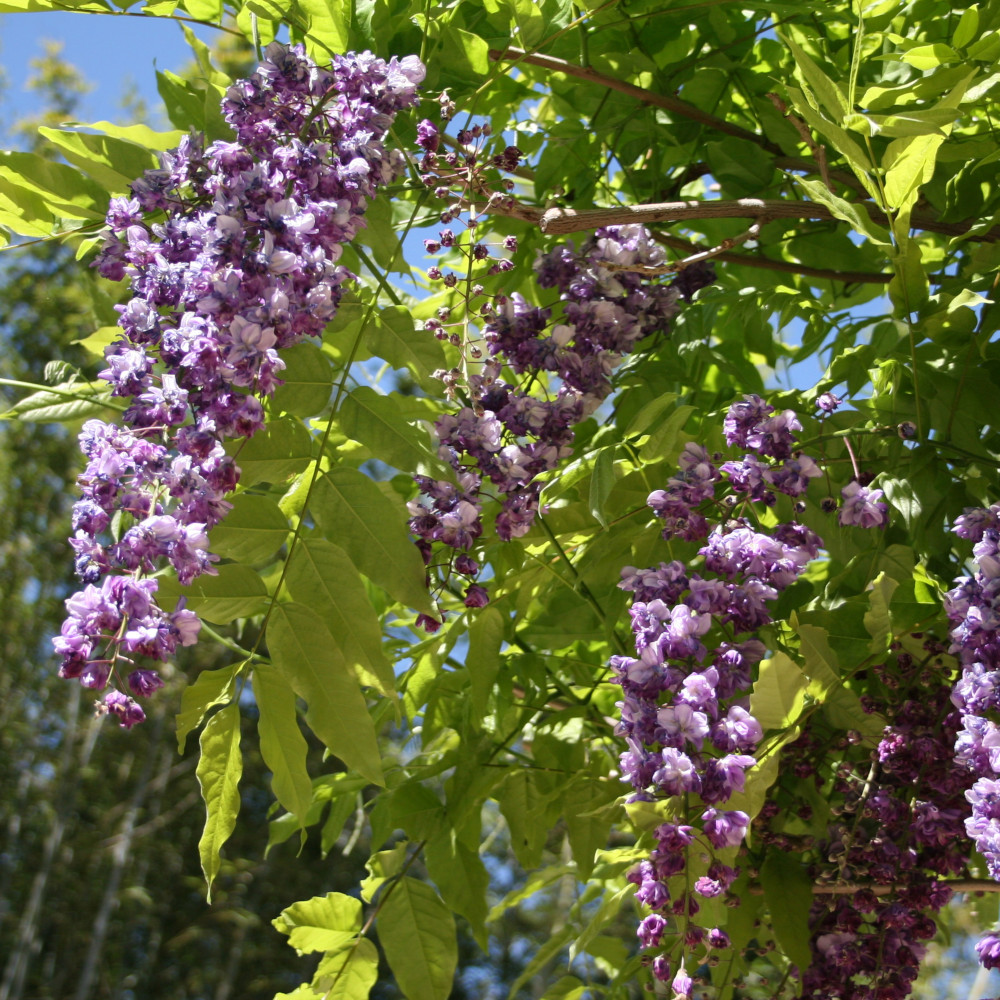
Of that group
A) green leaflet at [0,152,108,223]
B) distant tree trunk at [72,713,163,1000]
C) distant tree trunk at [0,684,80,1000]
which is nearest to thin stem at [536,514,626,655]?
green leaflet at [0,152,108,223]

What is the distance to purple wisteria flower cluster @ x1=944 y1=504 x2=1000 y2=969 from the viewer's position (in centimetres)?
60

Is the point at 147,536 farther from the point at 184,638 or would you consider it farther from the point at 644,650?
the point at 644,650

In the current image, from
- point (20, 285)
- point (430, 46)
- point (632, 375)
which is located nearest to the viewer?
point (430, 46)

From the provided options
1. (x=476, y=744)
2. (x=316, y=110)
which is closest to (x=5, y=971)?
(x=476, y=744)

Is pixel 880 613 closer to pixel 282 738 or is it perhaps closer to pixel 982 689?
pixel 982 689

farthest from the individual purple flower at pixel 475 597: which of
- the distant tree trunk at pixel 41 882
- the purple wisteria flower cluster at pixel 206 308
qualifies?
the distant tree trunk at pixel 41 882

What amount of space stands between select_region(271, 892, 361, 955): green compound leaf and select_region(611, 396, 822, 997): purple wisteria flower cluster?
0.33 metres

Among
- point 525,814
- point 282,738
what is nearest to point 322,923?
point 525,814

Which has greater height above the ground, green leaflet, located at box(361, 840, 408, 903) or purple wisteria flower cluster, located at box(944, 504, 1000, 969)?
green leaflet, located at box(361, 840, 408, 903)

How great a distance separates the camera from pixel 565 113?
109 centimetres

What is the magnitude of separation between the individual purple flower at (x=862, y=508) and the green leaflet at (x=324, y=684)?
377 millimetres

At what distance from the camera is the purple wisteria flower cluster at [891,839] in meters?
0.77

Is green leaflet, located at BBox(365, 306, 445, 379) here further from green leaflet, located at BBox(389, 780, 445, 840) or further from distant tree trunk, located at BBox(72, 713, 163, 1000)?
distant tree trunk, located at BBox(72, 713, 163, 1000)

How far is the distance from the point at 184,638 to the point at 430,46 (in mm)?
545
